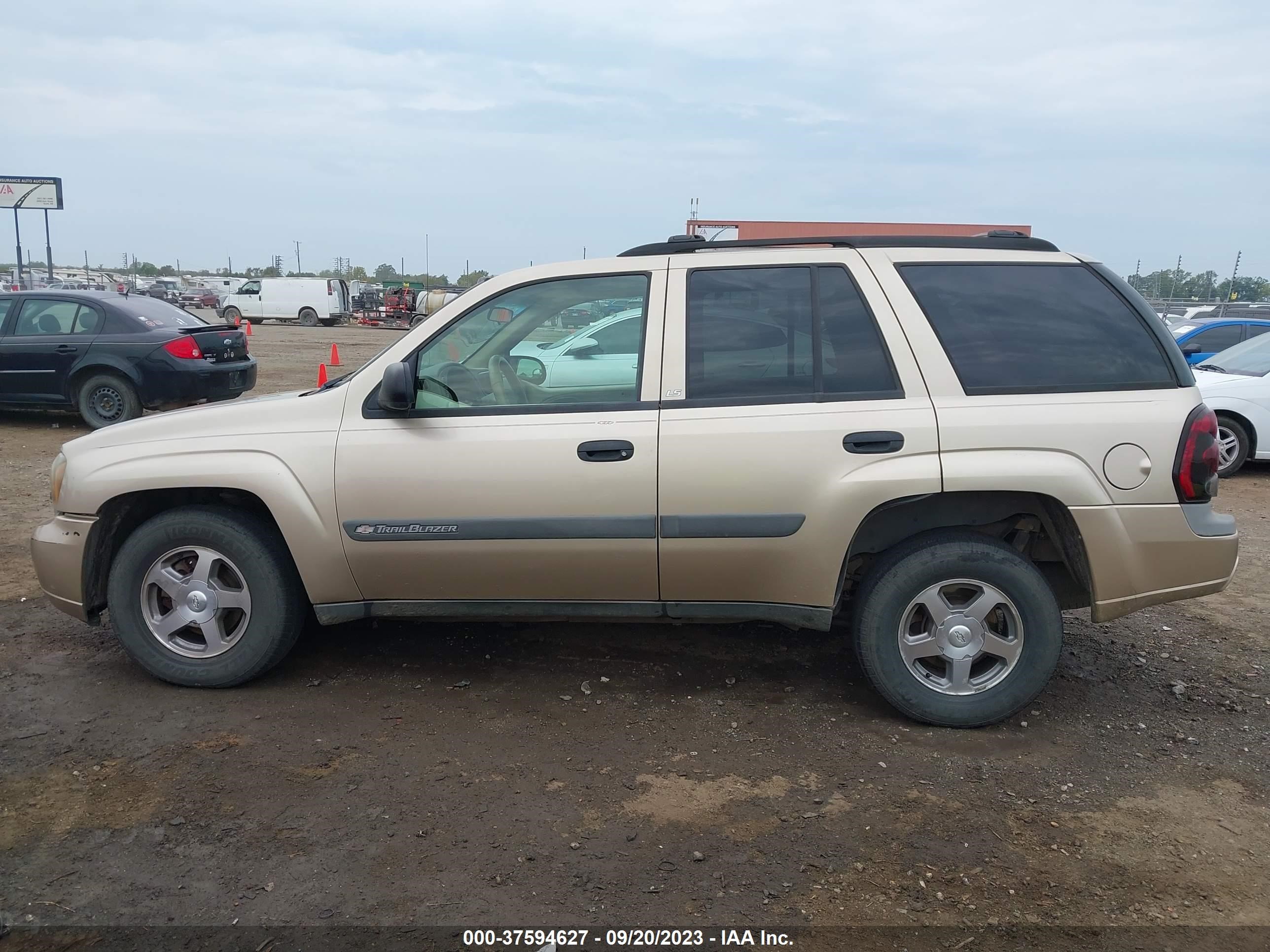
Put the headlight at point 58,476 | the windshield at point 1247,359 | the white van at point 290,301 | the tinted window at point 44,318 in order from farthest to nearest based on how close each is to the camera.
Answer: the white van at point 290,301 < the tinted window at point 44,318 < the windshield at point 1247,359 < the headlight at point 58,476

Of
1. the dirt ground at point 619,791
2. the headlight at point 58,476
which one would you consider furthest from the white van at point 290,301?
the headlight at point 58,476

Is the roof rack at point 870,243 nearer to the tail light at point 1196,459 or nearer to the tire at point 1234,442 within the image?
the tail light at point 1196,459

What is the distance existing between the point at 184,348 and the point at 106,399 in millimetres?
1015

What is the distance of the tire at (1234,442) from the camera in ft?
29.5

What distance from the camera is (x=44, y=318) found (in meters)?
10.9

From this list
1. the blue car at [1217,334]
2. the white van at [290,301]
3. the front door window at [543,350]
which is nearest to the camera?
the front door window at [543,350]

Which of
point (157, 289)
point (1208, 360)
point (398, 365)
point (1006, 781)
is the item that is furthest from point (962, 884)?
point (157, 289)

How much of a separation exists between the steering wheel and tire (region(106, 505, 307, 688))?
1142 mm

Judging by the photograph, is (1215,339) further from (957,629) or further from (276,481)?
(276,481)

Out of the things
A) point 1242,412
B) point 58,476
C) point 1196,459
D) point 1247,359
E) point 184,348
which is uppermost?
point 184,348

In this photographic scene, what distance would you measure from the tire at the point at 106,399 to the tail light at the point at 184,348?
23.6 inches

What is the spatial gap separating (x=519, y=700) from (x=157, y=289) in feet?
177

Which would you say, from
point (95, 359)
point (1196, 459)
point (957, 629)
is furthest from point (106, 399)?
point (1196, 459)

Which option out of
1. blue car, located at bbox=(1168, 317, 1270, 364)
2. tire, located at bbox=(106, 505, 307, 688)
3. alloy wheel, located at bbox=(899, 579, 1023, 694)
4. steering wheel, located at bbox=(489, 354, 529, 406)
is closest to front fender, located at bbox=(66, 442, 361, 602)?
tire, located at bbox=(106, 505, 307, 688)
